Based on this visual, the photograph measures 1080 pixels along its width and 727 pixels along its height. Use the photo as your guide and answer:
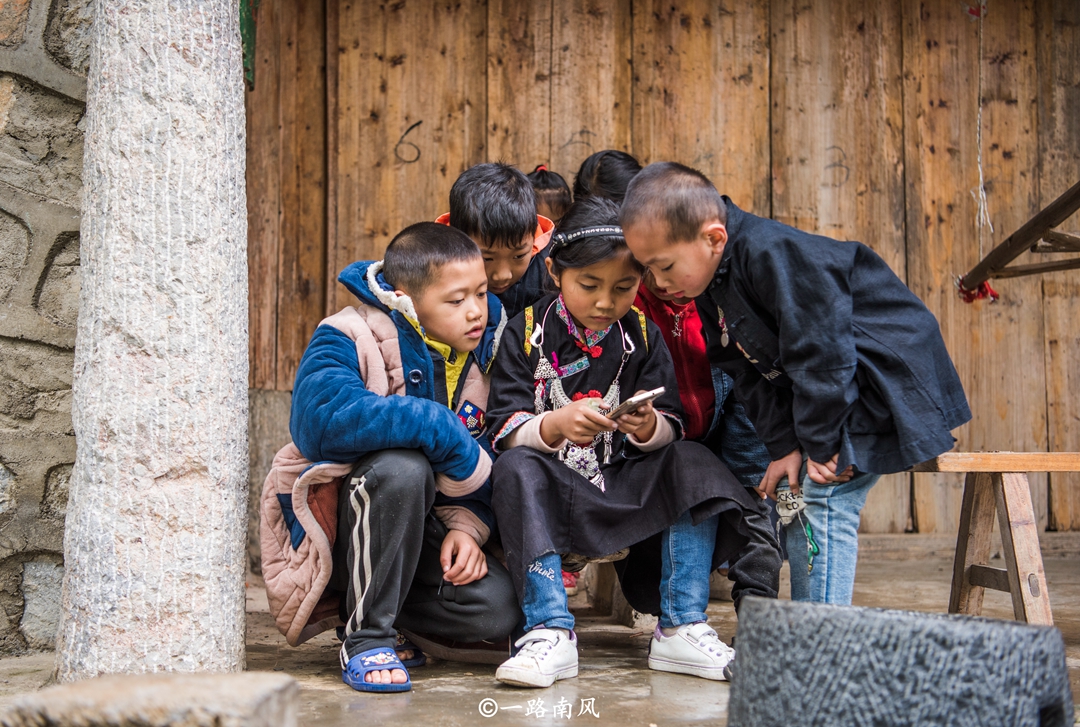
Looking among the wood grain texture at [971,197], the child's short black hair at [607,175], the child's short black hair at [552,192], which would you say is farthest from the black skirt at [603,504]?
the wood grain texture at [971,197]

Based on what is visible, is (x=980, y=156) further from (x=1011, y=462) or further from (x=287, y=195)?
(x=287, y=195)

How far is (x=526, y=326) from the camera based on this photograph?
8.30 feet

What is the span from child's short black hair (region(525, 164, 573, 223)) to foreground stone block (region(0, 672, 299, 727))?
2266 millimetres

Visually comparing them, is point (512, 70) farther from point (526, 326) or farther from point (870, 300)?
point (870, 300)

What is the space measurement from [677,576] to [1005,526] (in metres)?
0.81

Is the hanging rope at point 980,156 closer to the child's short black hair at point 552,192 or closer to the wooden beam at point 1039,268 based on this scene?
the wooden beam at point 1039,268

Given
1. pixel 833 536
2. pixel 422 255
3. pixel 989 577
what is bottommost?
pixel 989 577

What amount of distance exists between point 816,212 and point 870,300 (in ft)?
5.74

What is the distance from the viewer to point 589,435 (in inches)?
88.2

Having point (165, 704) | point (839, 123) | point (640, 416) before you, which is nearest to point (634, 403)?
point (640, 416)

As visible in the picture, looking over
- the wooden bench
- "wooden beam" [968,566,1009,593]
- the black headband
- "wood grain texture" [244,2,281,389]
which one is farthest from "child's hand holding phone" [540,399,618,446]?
"wood grain texture" [244,2,281,389]

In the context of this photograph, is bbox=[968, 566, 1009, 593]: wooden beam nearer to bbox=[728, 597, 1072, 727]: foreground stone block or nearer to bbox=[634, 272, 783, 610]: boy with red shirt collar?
bbox=[634, 272, 783, 610]: boy with red shirt collar

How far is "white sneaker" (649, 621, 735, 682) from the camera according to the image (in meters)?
2.17

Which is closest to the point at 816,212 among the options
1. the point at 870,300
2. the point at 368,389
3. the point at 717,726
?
the point at 870,300
